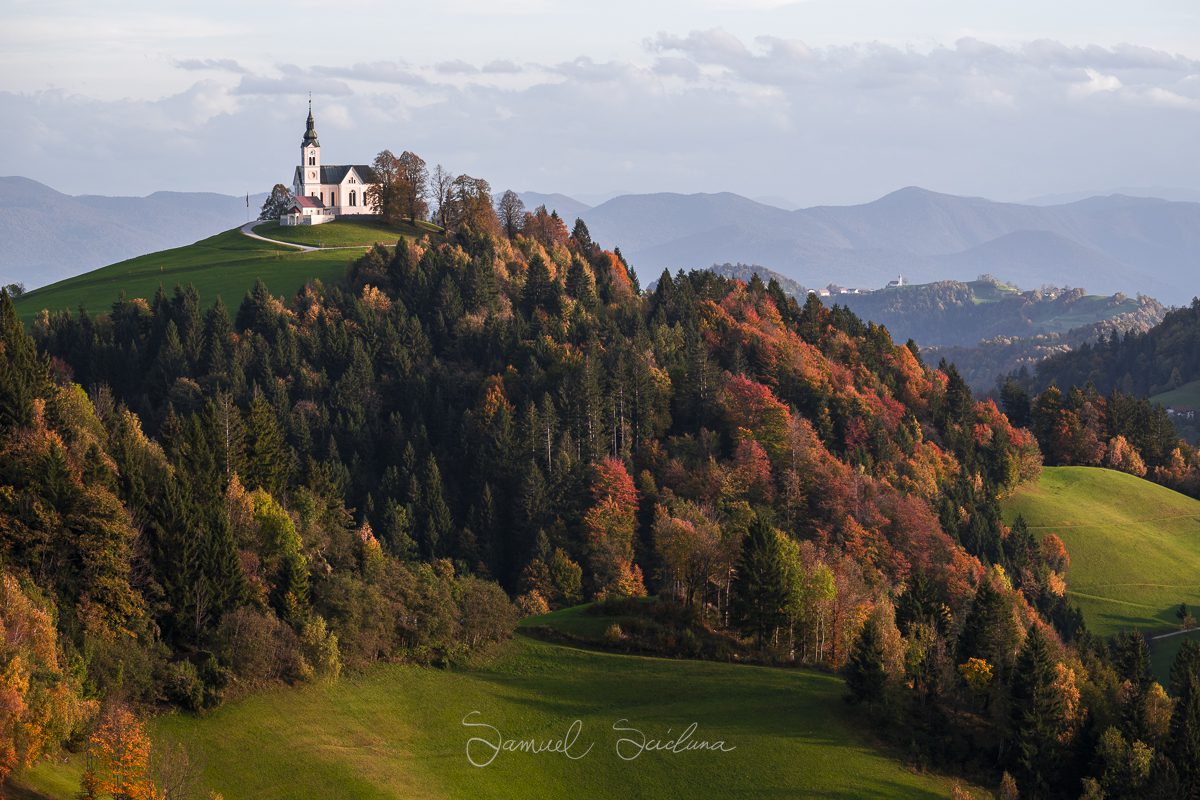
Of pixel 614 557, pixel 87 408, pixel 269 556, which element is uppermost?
pixel 87 408

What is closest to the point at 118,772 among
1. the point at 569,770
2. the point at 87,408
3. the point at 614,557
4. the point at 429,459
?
the point at 569,770

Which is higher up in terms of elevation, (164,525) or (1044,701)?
(164,525)

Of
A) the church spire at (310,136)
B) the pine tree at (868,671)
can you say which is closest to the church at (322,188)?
the church spire at (310,136)

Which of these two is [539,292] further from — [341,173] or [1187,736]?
[1187,736]

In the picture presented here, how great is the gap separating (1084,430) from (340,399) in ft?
337

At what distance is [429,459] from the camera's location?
14725 centimetres

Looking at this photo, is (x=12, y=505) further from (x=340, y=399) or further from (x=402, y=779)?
(x=340, y=399)

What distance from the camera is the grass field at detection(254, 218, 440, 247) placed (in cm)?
A: 18643

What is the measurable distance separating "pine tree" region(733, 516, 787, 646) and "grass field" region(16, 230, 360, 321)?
93599 millimetres

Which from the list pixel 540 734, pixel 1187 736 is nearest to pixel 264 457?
pixel 540 734

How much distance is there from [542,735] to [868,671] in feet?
61.9

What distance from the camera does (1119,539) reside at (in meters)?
152

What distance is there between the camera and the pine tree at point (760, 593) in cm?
8938

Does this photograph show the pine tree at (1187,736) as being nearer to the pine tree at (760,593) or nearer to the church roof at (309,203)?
the pine tree at (760,593)
